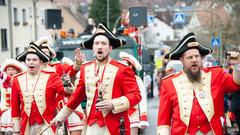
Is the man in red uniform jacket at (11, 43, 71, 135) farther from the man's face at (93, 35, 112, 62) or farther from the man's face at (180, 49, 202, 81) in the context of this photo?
the man's face at (180, 49, 202, 81)

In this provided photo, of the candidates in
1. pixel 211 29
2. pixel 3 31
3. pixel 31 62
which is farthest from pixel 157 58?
pixel 31 62

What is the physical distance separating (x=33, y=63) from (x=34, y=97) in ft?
1.52

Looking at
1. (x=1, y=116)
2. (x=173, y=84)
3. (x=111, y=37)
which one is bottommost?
(x=1, y=116)

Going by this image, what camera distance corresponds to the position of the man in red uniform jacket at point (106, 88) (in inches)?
317

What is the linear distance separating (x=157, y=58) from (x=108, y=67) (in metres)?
31.9

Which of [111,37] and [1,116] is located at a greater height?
[111,37]

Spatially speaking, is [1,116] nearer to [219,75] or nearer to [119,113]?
[119,113]

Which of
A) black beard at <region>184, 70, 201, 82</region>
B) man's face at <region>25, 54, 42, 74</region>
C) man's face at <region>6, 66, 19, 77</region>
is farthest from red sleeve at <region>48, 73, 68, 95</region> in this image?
black beard at <region>184, 70, 201, 82</region>

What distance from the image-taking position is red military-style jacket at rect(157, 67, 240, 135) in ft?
23.7

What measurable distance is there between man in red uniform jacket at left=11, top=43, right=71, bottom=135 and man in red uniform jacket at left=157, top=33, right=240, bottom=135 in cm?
260

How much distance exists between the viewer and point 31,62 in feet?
31.3

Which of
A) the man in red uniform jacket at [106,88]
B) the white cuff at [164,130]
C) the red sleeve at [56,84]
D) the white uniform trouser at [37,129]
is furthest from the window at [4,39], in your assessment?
the white cuff at [164,130]

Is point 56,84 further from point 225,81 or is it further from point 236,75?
point 236,75

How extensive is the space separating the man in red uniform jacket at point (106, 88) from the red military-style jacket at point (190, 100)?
31.6 inches
